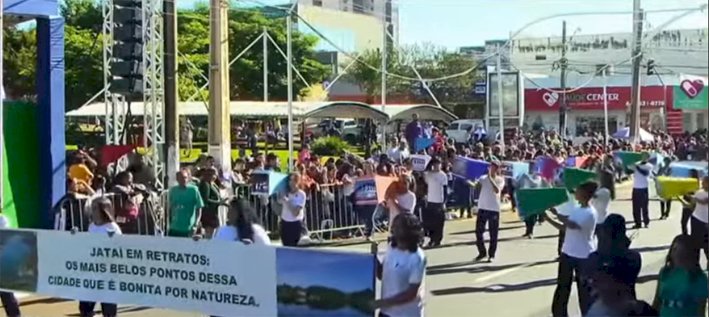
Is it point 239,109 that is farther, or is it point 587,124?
point 239,109

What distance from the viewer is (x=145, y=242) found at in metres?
9.45

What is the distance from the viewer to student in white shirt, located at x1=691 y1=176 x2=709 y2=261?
23.2ft

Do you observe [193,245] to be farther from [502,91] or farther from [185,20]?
[185,20]

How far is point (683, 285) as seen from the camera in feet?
21.8

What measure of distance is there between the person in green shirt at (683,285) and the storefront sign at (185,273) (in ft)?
7.36

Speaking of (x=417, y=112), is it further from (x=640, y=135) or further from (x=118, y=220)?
(x=118, y=220)

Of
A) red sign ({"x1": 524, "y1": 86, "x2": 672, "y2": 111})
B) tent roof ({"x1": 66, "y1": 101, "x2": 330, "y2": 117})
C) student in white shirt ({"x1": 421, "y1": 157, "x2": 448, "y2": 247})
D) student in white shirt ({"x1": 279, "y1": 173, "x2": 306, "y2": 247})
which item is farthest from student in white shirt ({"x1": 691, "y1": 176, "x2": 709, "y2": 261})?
tent roof ({"x1": 66, "y1": 101, "x2": 330, "y2": 117})

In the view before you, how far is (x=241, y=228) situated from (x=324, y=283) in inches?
51.3

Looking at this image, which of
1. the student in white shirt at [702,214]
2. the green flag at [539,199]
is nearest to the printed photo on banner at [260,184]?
the green flag at [539,199]

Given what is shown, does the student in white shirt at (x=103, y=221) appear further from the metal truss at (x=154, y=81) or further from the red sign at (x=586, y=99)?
the red sign at (x=586, y=99)

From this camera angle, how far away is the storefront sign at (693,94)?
667 centimetres

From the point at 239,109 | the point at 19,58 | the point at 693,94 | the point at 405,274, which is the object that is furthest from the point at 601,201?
the point at 19,58

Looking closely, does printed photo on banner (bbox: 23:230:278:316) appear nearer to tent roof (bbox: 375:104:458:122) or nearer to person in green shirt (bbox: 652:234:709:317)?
person in green shirt (bbox: 652:234:709:317)

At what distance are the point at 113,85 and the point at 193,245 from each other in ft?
23.4
